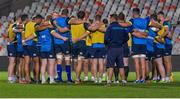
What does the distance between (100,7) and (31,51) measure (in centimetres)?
1508

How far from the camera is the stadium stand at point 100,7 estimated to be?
31219mm

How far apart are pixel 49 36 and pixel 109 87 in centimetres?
241

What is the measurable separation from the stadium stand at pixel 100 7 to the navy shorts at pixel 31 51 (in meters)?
11.7

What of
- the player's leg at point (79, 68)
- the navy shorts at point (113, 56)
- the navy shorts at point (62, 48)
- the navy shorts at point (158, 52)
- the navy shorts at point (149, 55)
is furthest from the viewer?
the navy shorts at point (149, 55)

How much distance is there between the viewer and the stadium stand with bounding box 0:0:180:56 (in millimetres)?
31219

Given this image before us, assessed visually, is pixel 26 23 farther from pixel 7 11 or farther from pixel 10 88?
pixel 7 11

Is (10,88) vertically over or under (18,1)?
under

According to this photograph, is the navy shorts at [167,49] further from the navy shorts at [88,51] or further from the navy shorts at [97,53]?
the navy shorts at [88,51]

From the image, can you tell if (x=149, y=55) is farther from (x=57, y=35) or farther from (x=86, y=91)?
(x=86, y=91)

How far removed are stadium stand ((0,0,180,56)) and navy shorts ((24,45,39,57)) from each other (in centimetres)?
1172

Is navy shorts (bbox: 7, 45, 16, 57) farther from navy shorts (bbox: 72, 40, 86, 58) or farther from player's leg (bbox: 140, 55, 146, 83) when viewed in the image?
player's leg (bbox: 140, 55, 146, 83)

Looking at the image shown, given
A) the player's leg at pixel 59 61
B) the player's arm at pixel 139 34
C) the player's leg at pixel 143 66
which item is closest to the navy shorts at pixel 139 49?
the player's leg at pixel 143 66

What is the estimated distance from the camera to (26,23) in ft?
59.3

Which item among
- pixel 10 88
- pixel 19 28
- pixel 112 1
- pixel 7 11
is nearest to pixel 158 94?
pixel 10 88
